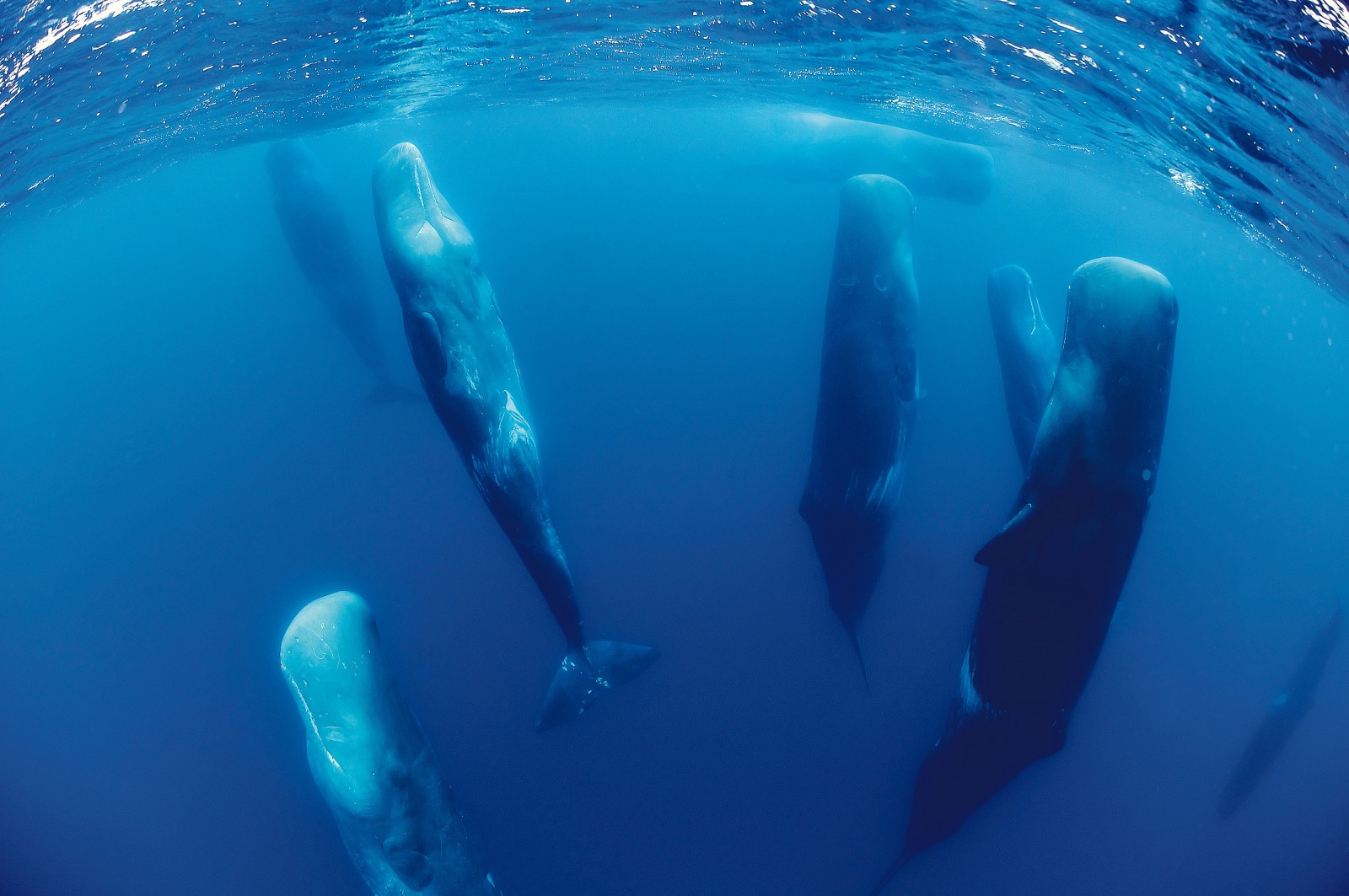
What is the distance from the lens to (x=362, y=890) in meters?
8.23

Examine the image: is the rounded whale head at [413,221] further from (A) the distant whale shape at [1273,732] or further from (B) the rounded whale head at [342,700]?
(A) the distant whale shape at [1273,732]

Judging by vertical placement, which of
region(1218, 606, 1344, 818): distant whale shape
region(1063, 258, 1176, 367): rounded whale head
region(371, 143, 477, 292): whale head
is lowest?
region(1218, 606, 1344, 818): distant whale shape

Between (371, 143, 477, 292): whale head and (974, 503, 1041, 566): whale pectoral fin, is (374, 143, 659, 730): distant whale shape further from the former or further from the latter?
(974, 503, 1041, 566): whale pectoral fin

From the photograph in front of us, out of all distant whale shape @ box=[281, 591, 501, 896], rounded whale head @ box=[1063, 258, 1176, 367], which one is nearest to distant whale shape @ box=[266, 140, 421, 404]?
distant whale shape @ box=[281, 591, 501, 896]

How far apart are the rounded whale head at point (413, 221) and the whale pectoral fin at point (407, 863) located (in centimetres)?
466

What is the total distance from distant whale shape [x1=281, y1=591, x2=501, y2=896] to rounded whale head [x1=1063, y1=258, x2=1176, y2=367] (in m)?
6.02

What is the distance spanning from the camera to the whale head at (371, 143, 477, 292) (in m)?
5.38

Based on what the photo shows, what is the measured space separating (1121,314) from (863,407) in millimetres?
2343

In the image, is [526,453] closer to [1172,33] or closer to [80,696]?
[1172,33]

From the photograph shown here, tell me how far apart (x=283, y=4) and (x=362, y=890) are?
1230cm

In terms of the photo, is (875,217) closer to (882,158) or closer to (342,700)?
(342,700)

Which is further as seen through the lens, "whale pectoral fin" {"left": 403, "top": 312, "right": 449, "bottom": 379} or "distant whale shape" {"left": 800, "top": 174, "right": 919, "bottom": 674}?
"distant whale shape" {"left": 800, "top": 174, "right": 919, "bottom": 674}

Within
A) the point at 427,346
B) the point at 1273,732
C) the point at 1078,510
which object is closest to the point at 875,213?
the point at 1078,510

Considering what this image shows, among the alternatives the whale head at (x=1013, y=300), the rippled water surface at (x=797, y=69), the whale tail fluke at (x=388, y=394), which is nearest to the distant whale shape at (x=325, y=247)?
the whale tail fluke at (x=388, y=394)
